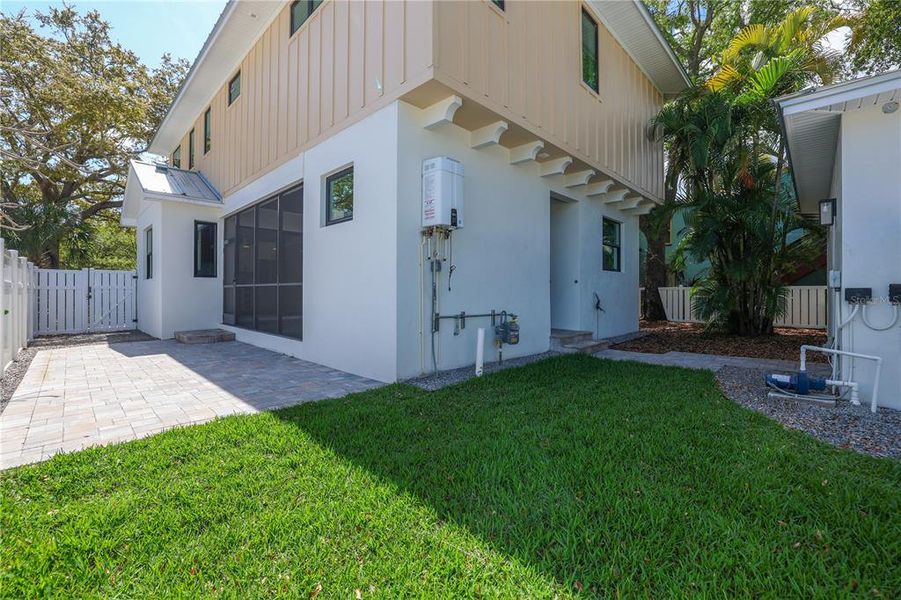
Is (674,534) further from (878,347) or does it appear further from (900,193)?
(900,193)

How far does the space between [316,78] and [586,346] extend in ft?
19.9

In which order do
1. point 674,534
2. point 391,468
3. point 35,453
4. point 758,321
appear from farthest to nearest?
point 758,321 → point 35,453 → point 391,468 → point 674,534

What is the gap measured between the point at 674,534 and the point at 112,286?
1296 centimetres

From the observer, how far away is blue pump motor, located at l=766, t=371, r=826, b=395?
3869mm

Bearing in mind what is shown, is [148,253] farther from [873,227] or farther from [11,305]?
[873,227]

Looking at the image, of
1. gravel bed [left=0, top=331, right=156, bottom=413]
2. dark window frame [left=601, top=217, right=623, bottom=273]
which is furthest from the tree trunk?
gravel bed [left=0, top=331, right=156, bottom=413]

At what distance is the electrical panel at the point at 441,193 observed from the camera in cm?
478

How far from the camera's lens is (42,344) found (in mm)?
7754

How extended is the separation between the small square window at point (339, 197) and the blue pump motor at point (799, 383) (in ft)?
16.7

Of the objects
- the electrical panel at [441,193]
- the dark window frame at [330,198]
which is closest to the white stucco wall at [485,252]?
the electrical panel at [441,193]

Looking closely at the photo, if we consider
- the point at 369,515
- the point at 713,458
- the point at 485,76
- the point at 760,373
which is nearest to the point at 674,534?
the point at 713,458

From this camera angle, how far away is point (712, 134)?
753cm

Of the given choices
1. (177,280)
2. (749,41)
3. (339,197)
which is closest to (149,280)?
(177,280)

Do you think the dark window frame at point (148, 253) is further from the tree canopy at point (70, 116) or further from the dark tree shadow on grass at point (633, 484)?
the dark tree shadow on grass at point (633, 484)
